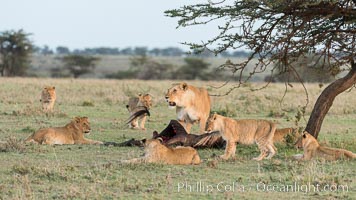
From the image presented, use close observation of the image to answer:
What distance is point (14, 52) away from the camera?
169 feet

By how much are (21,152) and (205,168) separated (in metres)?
2.95

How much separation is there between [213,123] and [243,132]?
0.48m

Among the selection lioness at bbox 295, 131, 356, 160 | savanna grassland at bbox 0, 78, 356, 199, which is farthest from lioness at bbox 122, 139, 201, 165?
lioness at bbox 295, 131, 356, 160

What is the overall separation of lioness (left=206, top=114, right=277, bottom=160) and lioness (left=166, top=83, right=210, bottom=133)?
198 cm

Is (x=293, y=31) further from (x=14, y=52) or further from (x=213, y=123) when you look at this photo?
(x=14, y=52)

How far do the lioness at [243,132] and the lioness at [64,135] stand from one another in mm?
2550

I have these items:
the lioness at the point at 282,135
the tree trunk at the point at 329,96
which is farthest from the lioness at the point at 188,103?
the tree trunk at the point at 329,96

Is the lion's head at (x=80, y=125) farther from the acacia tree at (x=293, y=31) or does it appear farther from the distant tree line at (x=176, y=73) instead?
the distant tree line at (x=176, y=73)

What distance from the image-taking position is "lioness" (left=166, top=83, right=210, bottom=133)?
12508mm

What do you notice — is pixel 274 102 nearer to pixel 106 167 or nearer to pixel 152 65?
pixel 106 167

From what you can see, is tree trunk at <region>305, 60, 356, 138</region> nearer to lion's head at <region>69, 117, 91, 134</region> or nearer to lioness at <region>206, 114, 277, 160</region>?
lioness at <region>206, 114, 277, 160</region>

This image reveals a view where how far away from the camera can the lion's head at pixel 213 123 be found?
34.3 feet

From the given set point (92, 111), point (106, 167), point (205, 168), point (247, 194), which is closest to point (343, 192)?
point (247, 194)

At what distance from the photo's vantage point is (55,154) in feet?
34.7
